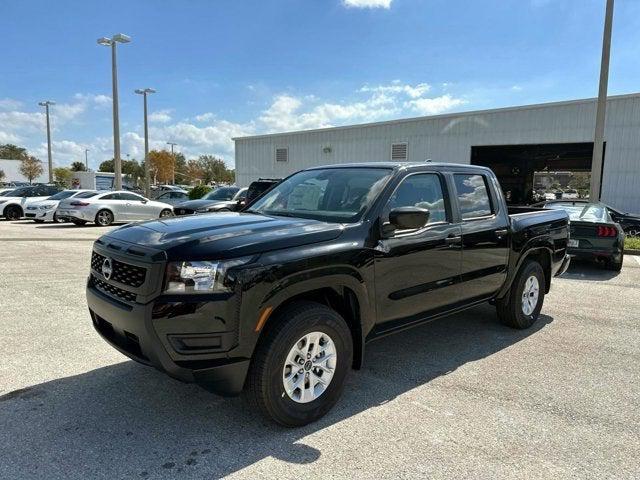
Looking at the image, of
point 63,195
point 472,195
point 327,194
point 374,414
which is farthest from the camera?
point 63,195

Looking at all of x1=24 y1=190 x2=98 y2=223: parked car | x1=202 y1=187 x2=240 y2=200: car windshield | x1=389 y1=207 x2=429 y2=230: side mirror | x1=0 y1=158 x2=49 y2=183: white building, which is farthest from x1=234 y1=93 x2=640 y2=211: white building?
x1=0 y1=158 x2=49 y2=183: white building

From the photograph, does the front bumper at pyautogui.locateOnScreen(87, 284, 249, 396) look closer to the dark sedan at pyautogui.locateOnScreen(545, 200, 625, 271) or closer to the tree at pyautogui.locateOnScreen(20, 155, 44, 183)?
the dark sedan at pyautogui.locateOnScreen(545, 200, 625, 271)

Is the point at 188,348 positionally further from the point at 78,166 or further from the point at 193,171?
the point at 78,166

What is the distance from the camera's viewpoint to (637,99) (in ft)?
62.0

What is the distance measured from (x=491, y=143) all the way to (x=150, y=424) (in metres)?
22.2

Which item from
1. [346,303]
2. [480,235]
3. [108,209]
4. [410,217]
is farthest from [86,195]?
[410,217]

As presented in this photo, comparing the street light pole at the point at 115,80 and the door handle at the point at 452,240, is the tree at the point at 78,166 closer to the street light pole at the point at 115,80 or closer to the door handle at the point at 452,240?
the street light pole at the point at 115,80

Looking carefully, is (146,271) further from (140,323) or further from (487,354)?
(487,354)

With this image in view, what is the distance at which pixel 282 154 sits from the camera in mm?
31469

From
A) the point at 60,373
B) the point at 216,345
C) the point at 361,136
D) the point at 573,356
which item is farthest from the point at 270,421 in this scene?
the point at 361,136

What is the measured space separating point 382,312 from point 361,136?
24.6 meters

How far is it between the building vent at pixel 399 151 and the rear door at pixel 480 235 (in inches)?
823

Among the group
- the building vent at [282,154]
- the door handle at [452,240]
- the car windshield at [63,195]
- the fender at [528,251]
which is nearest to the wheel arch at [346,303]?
the door handle at [452,240]

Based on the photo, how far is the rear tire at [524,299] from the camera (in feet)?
17.8
